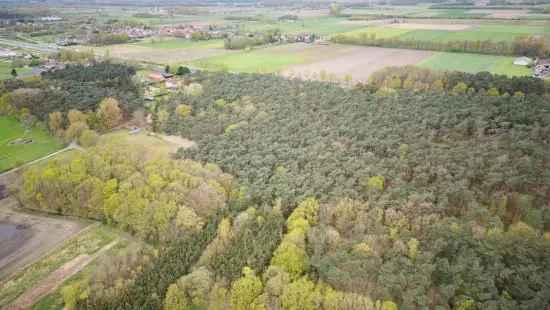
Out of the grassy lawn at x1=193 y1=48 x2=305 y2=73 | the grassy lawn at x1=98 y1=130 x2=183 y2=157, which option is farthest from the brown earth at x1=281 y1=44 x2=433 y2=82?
the grassy lawn at x1=98 y1=130 x2=183 y2=157

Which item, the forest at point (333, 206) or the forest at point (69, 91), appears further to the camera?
the forest at point (69, 91)

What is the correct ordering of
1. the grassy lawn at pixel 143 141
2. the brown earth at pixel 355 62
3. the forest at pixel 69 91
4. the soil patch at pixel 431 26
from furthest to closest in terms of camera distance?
the soil patch at pixel 431 26 < the brown earth at pixel 355 62 < the forest at pixel 69 91 < the grassy lawn at pixel 143 141

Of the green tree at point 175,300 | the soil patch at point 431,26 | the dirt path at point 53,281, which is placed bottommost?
the dirt path at point 53,281

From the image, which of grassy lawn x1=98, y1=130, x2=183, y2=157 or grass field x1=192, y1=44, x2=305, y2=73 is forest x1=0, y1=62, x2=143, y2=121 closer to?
grassy lawn x1=98, y1=130, x2=183, y2=157

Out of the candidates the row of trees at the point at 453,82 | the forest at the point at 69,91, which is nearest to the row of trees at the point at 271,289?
the row of trees at the point at 453,82

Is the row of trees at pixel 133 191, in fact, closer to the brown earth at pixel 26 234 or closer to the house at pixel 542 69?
the brown earth at pixel 26 234

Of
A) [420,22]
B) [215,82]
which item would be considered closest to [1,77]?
[215,82]

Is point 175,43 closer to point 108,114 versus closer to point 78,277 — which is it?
point 108,114
